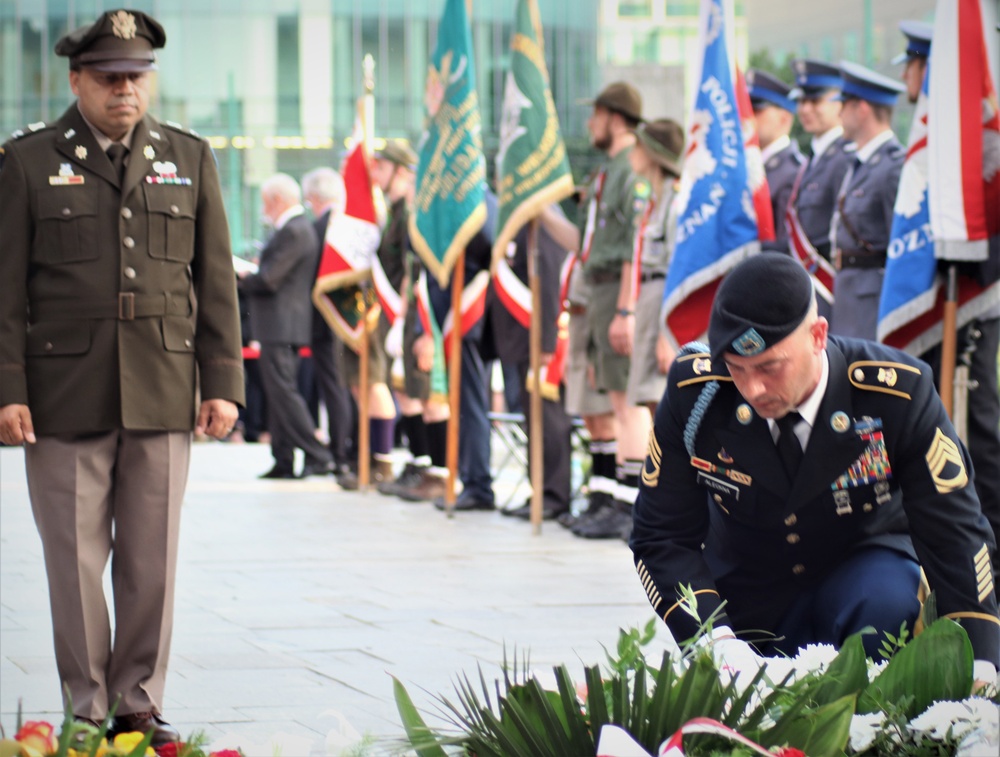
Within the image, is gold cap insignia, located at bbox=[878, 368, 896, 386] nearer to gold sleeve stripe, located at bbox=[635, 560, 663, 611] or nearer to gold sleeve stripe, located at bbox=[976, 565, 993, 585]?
gold sleeve stripe, located at bbox=[976, 565, 993, 585]

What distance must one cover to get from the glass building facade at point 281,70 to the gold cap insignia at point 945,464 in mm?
37583

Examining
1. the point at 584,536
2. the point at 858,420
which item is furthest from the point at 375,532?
the point at 858,420

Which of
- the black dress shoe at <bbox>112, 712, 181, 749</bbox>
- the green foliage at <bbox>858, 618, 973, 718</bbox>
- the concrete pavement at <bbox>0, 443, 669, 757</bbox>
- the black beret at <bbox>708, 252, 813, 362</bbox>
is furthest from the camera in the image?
the concrete pavement at <bbox>0, 443, 669, 757</bbox>

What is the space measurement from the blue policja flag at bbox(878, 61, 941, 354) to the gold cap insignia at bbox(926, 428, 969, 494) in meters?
3.02

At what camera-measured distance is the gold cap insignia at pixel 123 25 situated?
14.7 ft

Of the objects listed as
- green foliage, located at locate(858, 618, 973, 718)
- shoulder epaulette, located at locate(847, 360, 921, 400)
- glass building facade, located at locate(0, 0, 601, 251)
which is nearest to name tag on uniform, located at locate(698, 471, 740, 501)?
shoulder epaulette, located at locate(847, 360, 921, 400)

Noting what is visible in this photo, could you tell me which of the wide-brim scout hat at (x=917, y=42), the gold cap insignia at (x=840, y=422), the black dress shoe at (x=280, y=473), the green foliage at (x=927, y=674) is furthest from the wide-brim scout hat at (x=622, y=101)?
the green foliage at (x=927, y=674)

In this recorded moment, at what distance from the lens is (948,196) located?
653 cm

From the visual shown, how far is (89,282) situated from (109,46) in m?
0.66

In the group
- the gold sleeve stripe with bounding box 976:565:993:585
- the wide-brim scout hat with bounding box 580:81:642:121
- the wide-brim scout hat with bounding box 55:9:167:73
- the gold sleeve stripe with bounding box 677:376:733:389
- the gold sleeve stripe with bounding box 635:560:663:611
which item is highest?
the wide-brim scout hat with bounding box 55:9:167:73

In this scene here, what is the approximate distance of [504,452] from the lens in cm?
1588

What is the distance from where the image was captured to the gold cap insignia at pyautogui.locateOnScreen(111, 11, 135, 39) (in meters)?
4.47

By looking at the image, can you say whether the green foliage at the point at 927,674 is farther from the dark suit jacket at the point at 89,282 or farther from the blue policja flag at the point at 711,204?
the blue policja flag at the point at 711,204

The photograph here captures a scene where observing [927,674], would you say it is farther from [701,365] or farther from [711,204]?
[711,204]
